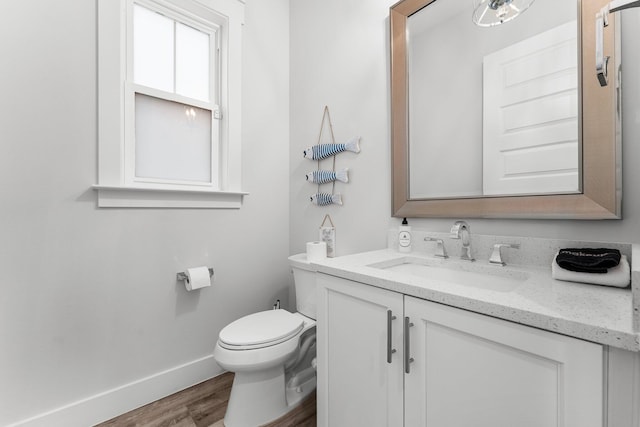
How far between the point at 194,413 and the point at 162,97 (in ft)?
5.67

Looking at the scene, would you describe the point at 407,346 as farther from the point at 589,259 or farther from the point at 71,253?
the point at 71,253

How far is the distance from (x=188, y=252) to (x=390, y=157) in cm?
128

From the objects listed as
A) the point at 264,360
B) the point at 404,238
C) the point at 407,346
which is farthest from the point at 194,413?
the point at 404,238

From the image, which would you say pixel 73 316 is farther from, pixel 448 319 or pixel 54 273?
pixel 448 319

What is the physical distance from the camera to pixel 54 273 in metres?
1.30

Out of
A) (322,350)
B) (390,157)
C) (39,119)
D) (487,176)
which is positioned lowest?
(322,350)

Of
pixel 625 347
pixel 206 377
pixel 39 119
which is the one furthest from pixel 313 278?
pixel 39 119

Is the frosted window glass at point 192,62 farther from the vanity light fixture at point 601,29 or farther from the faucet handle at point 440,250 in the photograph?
the vanity light fixture at point 601,29

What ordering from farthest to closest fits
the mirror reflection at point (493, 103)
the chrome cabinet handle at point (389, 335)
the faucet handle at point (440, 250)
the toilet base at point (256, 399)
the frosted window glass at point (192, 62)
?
1. the frosted window glass at point (192, 62)
2. the toilet base at point (256, 399)
3. the faucet handle at point (440, 250)
4. the mirror reflection at point (493, 103)
5. the chrome cabinet handle at point (389, 335)

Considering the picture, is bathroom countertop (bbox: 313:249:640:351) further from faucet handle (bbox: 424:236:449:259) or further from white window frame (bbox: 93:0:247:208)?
white window frame (bbox: 93:0:247:208)

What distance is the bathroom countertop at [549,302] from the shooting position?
54 cm

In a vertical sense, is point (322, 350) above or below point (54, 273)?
below

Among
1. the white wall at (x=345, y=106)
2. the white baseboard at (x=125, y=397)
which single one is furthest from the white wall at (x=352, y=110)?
the white baseboard at (x=125, y=397)

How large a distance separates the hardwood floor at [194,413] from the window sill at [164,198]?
1071 mm
